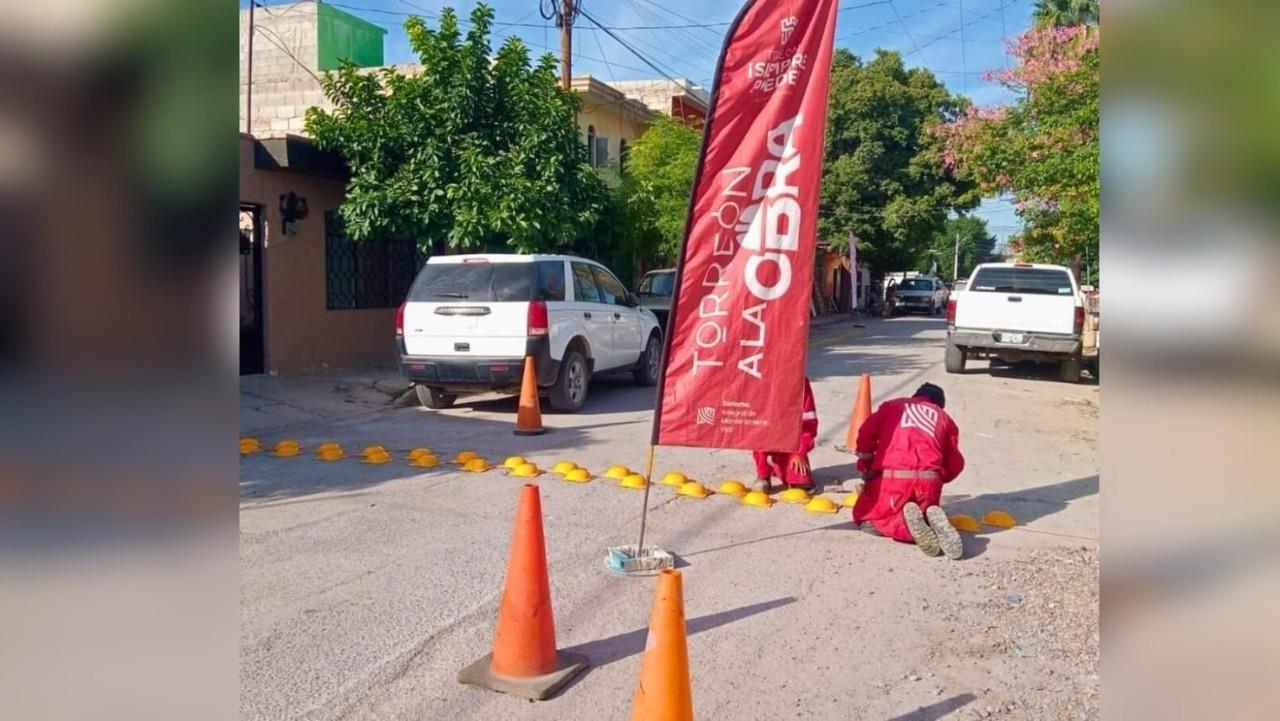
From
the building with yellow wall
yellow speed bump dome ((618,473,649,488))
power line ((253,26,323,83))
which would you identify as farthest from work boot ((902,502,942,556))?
power line ((253,26,323,83))

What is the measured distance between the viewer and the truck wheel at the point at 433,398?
12.2 meters

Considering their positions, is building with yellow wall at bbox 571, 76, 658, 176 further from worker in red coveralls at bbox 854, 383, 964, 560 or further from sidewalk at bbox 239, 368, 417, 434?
worker in red coveralls at bbox 854, 383, 964, 560

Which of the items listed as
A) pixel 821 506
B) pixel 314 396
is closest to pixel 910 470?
pixel 821 506

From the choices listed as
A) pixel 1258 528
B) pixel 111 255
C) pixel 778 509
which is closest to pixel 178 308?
pixel 111 255

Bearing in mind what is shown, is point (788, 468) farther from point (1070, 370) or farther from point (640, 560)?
point (1070, 370)

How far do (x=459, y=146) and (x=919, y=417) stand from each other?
9826 mm

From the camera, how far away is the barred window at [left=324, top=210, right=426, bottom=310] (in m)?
15.6

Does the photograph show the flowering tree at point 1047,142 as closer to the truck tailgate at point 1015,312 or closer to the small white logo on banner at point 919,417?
the truck tailgate at point 1015,312

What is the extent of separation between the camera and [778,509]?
7.15 m

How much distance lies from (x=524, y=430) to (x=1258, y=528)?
356 inches

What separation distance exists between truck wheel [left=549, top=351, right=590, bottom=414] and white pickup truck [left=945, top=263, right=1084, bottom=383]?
7.73 meters

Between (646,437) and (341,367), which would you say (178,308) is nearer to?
(646,437)

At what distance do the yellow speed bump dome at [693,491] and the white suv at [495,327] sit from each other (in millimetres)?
3908

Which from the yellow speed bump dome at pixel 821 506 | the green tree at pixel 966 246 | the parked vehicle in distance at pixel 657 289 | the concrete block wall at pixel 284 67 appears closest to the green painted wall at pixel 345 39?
the concrete block wall at pixel 284 67
